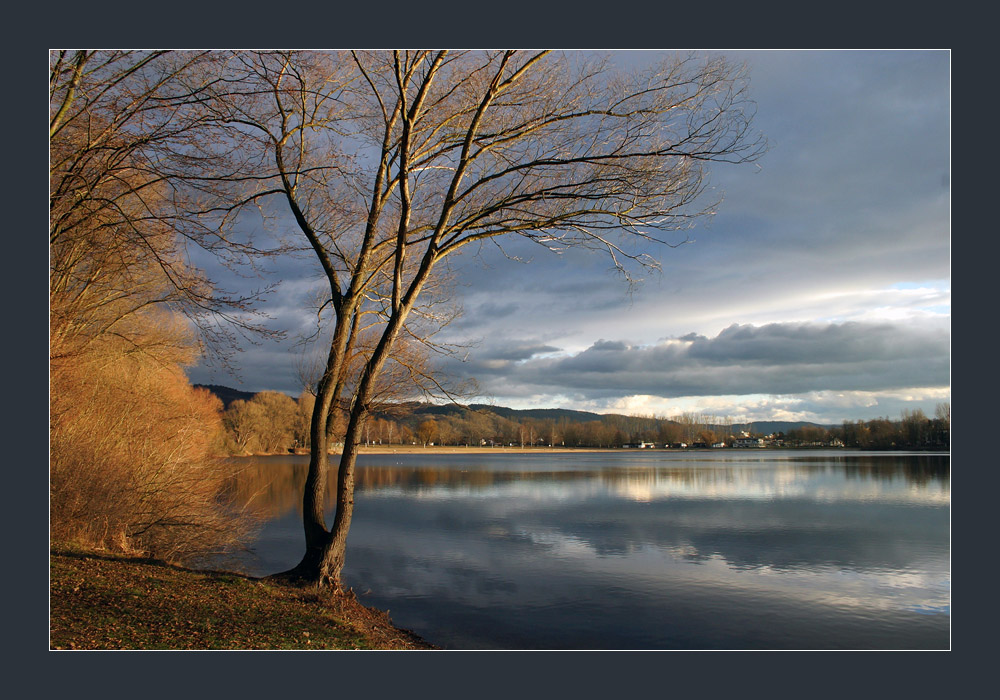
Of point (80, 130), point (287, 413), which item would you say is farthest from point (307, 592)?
point (287, 413)

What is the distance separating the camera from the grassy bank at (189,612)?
568 centimetres

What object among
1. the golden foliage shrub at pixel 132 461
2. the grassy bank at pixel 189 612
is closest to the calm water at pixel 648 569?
the golden foliage shrub at pixel 132 461

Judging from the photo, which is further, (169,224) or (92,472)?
(92,472)

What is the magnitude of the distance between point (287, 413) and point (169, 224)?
23.9 meters

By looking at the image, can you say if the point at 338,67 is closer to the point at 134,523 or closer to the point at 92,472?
the point at 92,472

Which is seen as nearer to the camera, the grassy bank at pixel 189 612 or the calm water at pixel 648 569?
the grassy bank at pixel 189 612

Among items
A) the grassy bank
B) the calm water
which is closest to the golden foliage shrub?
the calm water

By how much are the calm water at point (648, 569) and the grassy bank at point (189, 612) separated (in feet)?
6.86

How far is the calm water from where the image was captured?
9789 mm

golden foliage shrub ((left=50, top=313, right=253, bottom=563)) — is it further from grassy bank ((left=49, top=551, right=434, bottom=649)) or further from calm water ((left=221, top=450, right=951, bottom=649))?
grassy bank ((left=49, top=551, right=434, bottom=649))

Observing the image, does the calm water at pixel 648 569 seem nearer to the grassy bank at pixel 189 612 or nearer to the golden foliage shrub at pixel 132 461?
the golden foliage shrub at pixel 132 461

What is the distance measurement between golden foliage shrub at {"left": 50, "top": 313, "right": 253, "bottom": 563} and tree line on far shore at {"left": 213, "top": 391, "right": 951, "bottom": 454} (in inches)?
111

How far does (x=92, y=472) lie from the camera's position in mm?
10188

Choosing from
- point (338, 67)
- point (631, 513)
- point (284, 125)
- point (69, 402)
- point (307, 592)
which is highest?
point (338, 67)
